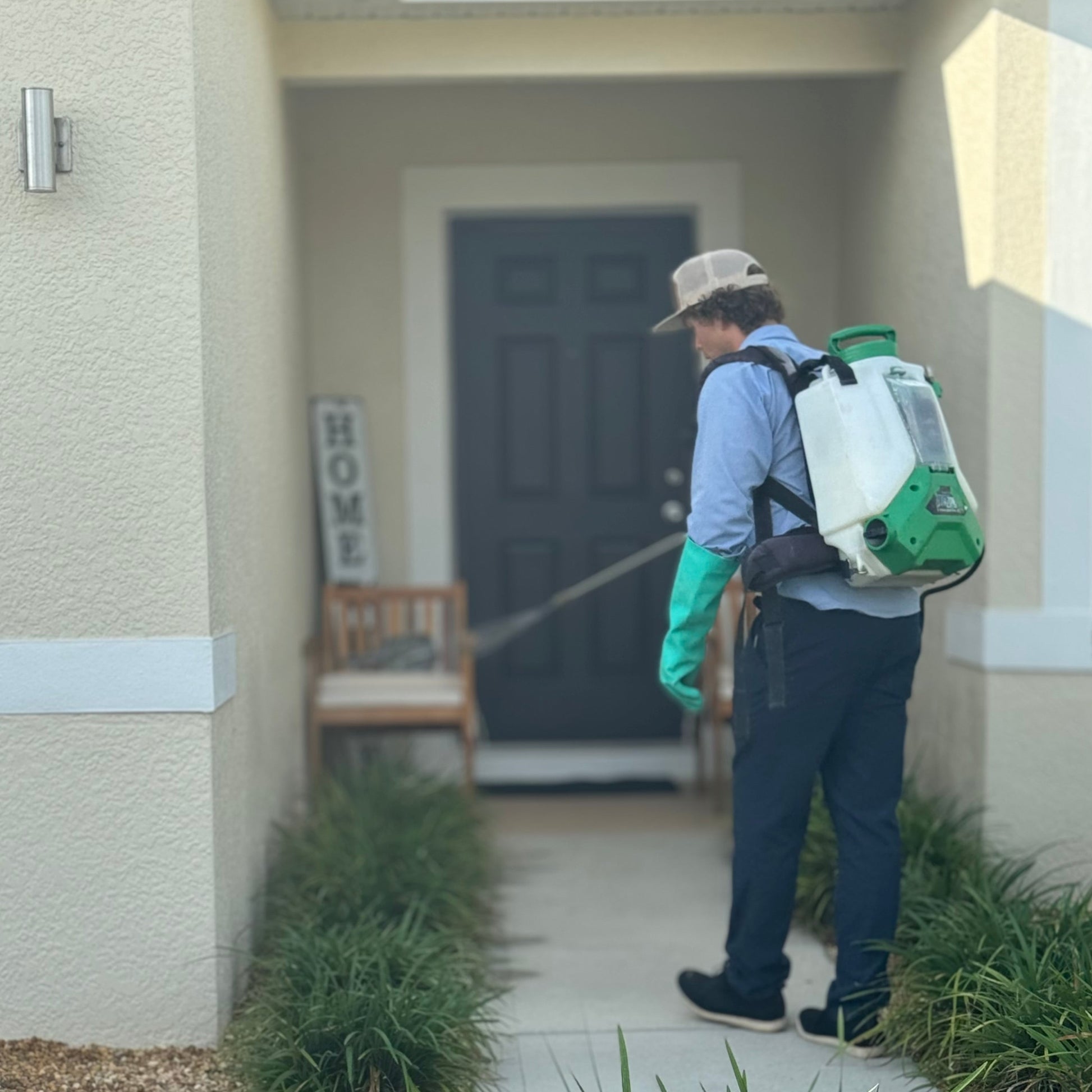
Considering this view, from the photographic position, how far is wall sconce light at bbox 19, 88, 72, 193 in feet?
10.0

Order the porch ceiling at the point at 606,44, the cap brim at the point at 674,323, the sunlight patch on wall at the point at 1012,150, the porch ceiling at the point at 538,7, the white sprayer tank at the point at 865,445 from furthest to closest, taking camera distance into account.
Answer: the porch ceiling at the point at 606,44 < the porch ceiling at the point at 538,7 < the sunlight patch on wall at the point at 1012,150 < the cap brim at the point at 674,323 < the white sprayer tank at the point at 865,445

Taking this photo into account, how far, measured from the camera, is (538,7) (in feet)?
14.9

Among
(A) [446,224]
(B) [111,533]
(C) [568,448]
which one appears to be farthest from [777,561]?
(A) [446,224]

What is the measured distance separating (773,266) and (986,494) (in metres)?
2.16

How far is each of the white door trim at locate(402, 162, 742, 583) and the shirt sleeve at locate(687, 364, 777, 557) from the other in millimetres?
2798

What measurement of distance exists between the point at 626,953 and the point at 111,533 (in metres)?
1.85

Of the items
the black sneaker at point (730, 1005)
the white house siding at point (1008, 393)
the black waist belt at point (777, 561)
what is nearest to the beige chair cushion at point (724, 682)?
the white house siding at point (1008, 393)

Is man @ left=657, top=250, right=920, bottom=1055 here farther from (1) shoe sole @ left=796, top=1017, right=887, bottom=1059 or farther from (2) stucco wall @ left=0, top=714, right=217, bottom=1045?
(2) stucco wall @ left=0, top=714, right=217, bottom=1045

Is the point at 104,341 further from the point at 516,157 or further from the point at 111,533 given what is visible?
the point at 516,157

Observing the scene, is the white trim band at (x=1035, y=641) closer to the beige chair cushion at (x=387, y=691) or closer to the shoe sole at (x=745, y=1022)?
the shoe sole at (x=745, y=1022)

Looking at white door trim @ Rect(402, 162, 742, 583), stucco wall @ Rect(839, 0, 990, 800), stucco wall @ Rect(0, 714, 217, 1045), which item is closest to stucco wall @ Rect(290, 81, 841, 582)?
white door trim @ Rect(402, 162, 742, 583)

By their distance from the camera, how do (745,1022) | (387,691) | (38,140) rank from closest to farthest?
(38,140)
(745,1022)
(387,691)

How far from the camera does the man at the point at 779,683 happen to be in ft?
10.2

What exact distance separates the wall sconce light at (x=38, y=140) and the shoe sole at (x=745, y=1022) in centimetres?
236
